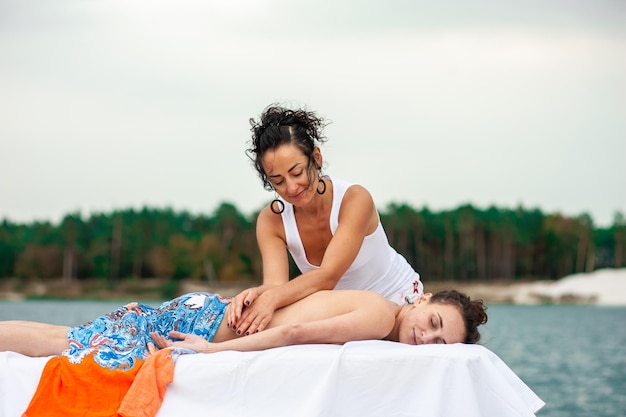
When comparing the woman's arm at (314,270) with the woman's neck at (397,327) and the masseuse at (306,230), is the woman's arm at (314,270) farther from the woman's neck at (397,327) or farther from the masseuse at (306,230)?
the woman's neck at (397,327)

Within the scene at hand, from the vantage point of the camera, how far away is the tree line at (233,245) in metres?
50.6

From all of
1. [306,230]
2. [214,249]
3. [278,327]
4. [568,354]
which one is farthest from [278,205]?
[214,249]

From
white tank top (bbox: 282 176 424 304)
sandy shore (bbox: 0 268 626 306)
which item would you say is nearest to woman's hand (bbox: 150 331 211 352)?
white tank top (bbox: 282 176 424 304)

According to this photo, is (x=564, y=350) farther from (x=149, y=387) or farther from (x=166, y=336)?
(x=149, y=387)

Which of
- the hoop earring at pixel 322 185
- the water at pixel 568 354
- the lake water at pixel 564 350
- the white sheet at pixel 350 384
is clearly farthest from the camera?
the lake water at pixel 564 350

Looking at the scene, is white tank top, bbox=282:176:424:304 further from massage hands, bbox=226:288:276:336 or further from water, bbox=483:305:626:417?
water, bbox=483:305:626:417

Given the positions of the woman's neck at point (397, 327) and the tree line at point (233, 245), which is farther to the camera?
the tree line at point (233, 245)

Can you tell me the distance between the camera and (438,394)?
2.83 meters

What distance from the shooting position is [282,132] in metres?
3.54

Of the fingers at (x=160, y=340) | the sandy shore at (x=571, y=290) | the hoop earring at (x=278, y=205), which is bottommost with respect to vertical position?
Answer: the sandy shore at (x=571, y=290)

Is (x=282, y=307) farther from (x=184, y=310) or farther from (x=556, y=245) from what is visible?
(x=556, y=245)

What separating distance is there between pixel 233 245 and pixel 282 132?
47.4 m

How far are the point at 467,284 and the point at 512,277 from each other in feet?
15.4

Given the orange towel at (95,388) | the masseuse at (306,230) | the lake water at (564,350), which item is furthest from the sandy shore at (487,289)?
the orange towel at (95,388)
